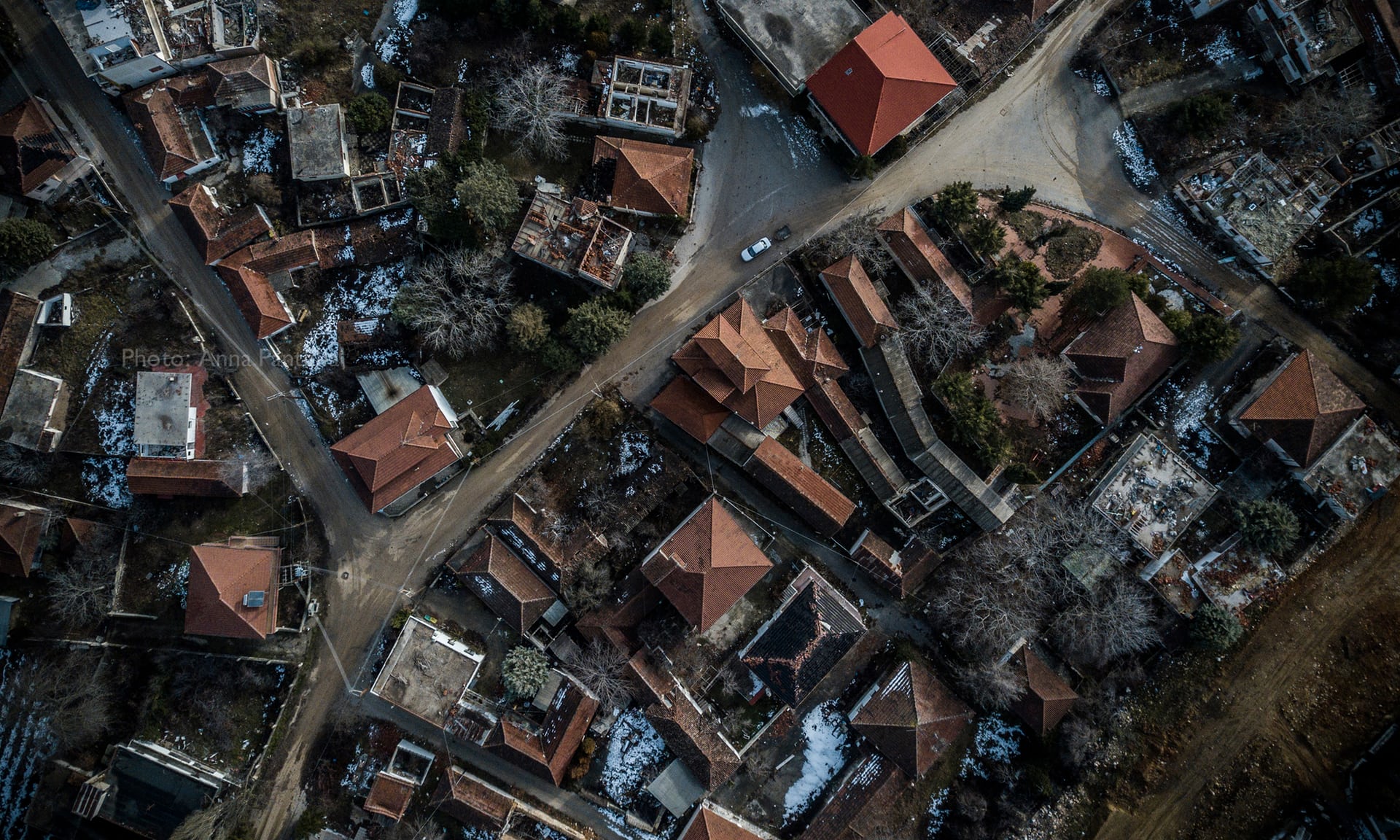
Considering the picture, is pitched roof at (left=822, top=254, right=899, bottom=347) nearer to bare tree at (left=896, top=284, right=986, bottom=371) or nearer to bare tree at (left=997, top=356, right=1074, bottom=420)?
bare tree at (left=896, top=284, right=986, bottom=371)

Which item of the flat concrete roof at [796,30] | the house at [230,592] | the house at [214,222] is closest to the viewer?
the house at [230,592]

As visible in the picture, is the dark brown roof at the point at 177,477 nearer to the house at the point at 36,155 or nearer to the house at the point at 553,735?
the house at the point at 36,155

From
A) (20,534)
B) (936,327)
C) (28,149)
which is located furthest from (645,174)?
(20,534)

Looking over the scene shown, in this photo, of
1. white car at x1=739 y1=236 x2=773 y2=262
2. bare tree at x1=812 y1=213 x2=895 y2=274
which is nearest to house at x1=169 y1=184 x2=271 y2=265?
white car at x1=739 y1=236 x2=773 y2=262

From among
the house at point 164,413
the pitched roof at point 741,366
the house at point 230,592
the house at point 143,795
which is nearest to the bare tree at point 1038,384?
the pitched roof at point 741,366

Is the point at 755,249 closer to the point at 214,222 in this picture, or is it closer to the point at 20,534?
the point at 214,222
